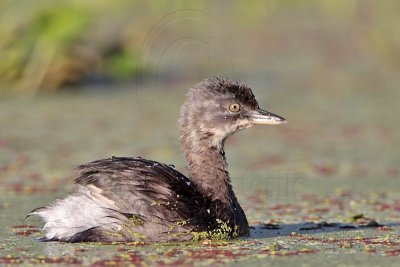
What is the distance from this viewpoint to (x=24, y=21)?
14953 millimetres

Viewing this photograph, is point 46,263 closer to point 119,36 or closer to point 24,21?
point 24,21

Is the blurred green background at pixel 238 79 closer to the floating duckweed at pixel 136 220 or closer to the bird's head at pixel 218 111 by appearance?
the floating duckweed at pixel 136 220

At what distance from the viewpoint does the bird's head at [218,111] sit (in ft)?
24.7

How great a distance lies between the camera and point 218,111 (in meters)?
7.59

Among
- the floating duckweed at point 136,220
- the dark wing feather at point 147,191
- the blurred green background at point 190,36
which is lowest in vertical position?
the floating duckweed at point 136,220

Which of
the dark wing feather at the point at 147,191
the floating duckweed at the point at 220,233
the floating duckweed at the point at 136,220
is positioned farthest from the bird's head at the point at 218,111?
the floating duckweed at the point at 136,220

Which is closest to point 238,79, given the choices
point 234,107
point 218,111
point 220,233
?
point 234,107

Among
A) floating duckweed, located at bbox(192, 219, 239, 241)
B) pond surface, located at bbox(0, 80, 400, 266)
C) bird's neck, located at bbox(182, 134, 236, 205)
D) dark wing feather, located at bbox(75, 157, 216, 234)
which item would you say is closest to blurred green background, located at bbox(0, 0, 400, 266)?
pond surface, located at bbox(0, 80, 400, 266)

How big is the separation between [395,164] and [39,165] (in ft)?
12.2

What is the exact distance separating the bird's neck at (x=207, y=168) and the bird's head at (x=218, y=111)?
1.9 inches

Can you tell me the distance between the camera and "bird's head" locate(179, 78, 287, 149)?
7.54 meters

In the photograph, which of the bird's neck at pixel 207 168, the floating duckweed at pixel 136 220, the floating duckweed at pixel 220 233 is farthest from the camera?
the bird's neck at pixel 207 168

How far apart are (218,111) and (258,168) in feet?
9.67

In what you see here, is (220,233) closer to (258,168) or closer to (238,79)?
(258,168)
